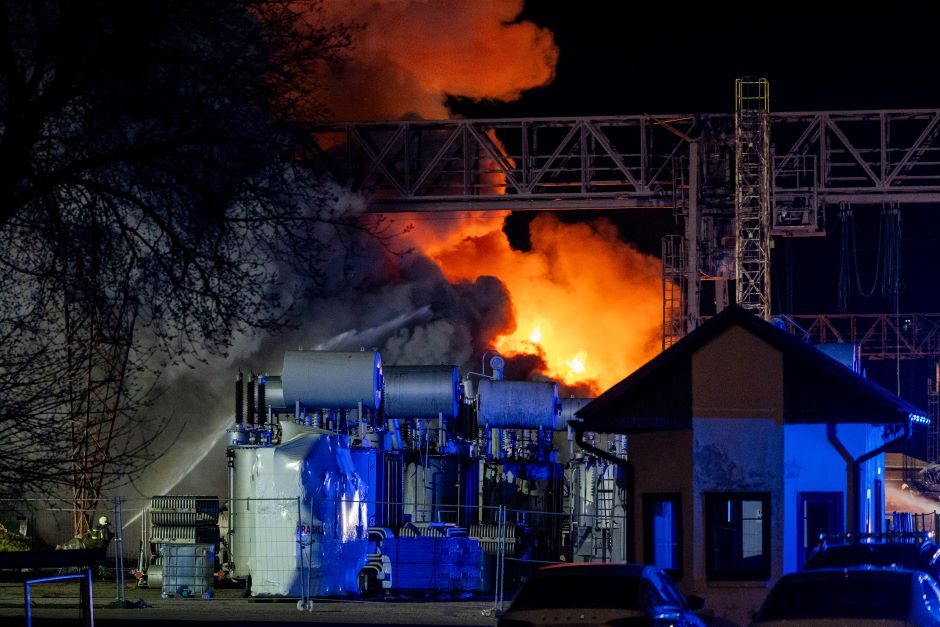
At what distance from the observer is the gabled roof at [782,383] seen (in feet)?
66.5

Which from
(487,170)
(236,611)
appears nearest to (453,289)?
(487,170)

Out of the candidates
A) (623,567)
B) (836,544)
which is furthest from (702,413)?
(623,567)

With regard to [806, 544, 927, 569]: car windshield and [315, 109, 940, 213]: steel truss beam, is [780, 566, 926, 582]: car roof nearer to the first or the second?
[806, 544, 927, 569]: car windshield

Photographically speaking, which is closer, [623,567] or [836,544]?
[623,567]

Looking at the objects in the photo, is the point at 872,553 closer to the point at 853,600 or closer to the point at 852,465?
the point at 852,465

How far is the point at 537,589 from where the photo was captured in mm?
14680

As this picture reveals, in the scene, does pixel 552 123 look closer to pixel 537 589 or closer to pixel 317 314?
pixel 317 314

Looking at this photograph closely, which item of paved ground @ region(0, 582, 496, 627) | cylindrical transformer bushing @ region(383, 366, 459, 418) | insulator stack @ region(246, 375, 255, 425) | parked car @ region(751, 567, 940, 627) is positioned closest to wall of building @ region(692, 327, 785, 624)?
paved ground @ region(0, 582, 496, 627)

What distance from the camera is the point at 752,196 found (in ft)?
150

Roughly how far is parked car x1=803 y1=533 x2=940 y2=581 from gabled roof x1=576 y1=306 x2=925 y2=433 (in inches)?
66.7

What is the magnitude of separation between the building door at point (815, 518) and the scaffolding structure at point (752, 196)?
24.0 meters

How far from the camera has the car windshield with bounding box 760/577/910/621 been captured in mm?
13539

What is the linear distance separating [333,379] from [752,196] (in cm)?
1933

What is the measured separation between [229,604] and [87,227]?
1529 centimetres
